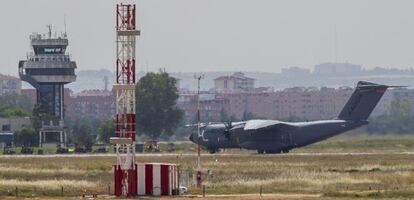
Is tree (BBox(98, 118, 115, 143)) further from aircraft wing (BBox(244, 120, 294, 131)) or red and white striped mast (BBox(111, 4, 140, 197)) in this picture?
red and white striped mast (BBox(111, 4, 140, 197))

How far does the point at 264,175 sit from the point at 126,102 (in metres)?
20.7

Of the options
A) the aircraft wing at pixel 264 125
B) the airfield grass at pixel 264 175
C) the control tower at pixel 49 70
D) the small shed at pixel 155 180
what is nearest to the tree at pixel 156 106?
the control tower at pixel 49 70

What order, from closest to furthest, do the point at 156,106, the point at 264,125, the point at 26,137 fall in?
1. the point at 264,125
2. the point at 26,137
3. the point at 156,106

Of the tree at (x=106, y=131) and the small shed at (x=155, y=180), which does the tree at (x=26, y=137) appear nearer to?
the tree at (x=106, y=131)

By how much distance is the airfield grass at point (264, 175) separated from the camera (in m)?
65.8

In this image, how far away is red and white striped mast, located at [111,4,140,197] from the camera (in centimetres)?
6084

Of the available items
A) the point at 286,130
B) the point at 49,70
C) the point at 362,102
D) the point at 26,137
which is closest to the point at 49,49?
the point at 49,70

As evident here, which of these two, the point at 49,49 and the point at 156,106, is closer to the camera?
the point at 156,106

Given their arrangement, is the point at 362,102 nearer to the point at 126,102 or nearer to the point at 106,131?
the point at 106,131

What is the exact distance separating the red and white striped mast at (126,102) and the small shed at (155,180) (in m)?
0.36

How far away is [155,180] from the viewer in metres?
62.2

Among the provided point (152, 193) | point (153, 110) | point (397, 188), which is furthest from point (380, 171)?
point (153, 110)

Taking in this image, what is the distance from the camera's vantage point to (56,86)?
186 metres

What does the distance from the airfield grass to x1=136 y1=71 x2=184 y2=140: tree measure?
59.8 meters
